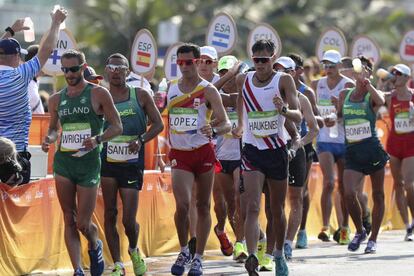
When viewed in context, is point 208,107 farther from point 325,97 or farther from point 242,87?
point 325,97

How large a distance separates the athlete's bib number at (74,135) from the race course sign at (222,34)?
6685 mm

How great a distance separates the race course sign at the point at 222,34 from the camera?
18.2 metres

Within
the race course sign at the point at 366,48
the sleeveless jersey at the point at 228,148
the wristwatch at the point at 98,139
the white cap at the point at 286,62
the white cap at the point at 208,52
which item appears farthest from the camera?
the race course sign at the point at 366,48

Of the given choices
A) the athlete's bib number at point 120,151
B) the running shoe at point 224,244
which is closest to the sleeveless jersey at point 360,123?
the running shoe at point 224,244

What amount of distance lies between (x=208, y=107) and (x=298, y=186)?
2.42 meters

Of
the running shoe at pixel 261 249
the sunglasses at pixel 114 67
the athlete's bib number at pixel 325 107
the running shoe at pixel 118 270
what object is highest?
the sunglasses at pixel 114 67

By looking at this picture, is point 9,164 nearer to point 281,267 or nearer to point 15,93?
point 15,93

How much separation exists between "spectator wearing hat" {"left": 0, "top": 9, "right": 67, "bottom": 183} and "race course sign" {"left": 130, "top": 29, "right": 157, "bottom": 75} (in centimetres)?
486

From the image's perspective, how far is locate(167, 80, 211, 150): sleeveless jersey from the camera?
12484 mm

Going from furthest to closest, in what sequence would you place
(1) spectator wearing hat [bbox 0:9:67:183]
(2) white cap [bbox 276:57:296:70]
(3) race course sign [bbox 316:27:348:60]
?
(3) race course sign [bbox 316:27:348:60] < (2) white cap [bbox 276:57:296:70] < (1) spectator wearing hat [bbox 0:9:67:183]

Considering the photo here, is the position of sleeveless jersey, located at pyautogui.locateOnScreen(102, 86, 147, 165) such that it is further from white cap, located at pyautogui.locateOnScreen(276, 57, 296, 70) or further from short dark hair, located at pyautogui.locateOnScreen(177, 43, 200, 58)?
white cap, located at pyautogui.locateOnScreen(276, 57, 296, 70)

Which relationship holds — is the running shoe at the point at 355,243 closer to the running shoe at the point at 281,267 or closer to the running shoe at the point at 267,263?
the running shoe at the point at 267,263

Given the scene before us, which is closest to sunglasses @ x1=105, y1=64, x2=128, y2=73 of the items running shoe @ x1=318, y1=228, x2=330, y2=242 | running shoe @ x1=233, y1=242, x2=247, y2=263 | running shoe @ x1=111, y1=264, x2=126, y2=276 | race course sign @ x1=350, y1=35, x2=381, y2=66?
running shoe @ x1=111, y1=264, x2=126, y2=276

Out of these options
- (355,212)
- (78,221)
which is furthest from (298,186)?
(78,221)
